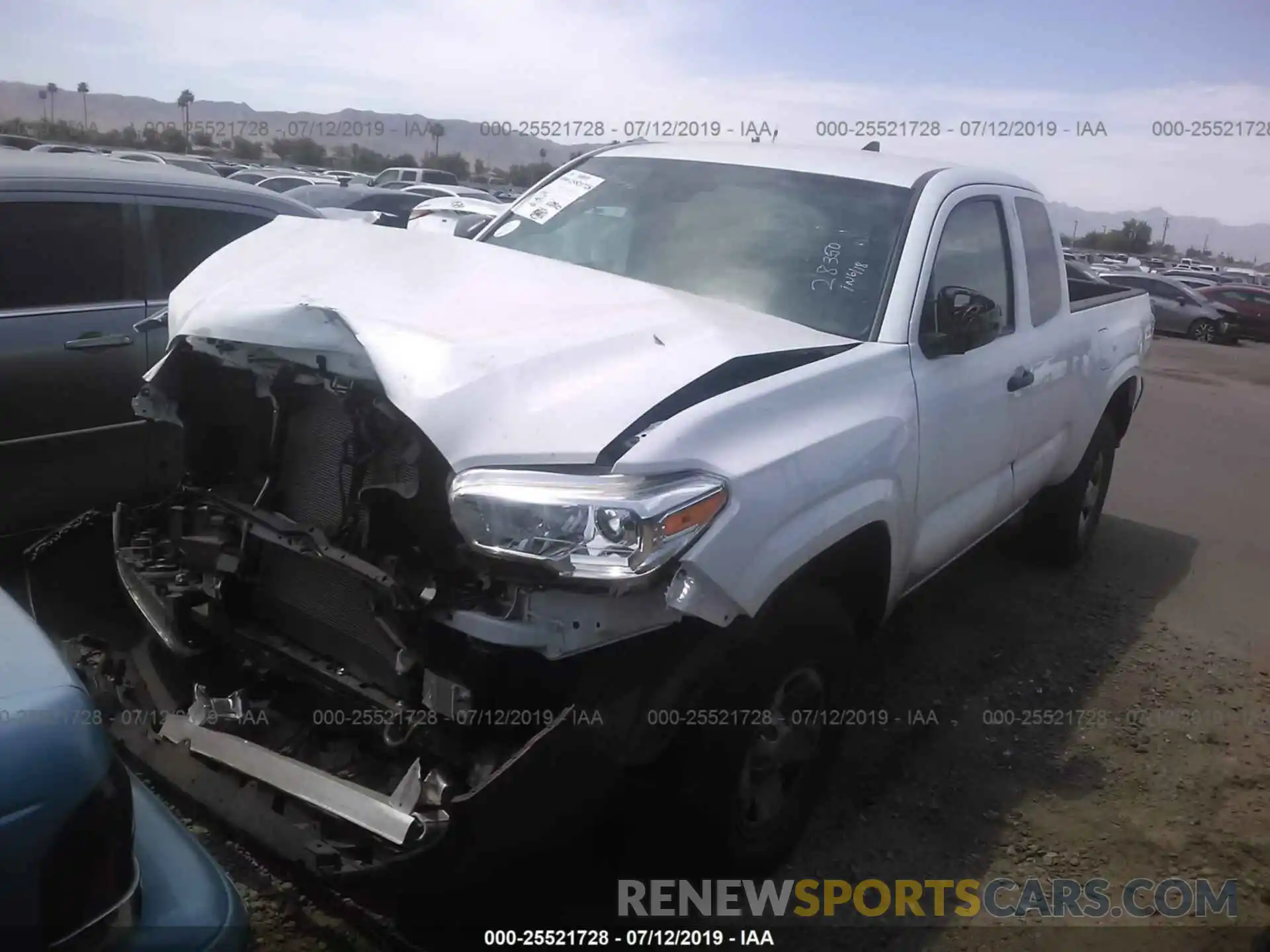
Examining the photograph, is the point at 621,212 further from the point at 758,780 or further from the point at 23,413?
the point at 23,413

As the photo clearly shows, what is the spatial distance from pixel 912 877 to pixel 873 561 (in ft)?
3.12

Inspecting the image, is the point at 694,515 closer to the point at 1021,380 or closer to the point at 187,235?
the point at 1021,380

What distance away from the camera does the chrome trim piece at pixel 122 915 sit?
150 cm

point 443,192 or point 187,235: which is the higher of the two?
point 187,235

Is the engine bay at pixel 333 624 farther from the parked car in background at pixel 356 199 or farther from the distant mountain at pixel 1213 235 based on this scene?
the distant mountain at pixel 1213 235

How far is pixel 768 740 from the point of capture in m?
2.76

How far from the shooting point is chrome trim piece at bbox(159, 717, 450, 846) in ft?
6.80

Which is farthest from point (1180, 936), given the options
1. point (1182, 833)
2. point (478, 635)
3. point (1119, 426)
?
point (1119, 426)

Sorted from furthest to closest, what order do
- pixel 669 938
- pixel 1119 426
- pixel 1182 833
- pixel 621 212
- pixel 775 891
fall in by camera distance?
1. pixel 1119 426
2. pixel 621 212
3. pixel 1182 833
4. pixel 775 891
5. pixel 669 938

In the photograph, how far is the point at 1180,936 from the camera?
301cm

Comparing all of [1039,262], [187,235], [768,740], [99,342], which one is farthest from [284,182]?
[768,740]

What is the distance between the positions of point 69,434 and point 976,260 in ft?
12.0

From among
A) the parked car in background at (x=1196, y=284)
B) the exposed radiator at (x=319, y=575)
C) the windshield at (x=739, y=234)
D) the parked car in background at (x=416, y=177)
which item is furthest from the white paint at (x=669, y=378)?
the parked car in background at (x=416, y=177)

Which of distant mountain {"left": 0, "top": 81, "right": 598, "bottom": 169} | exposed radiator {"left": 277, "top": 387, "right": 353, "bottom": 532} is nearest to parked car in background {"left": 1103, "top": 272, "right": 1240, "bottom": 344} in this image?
exposed radiator {"left": 277, "top": 387, "right": 353, "bottom": 532}
